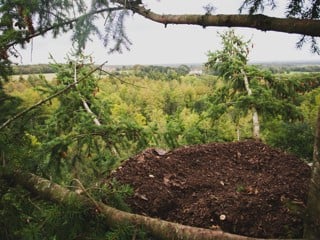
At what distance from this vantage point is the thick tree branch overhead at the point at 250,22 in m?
1.94

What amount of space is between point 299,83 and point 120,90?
64.3 meters

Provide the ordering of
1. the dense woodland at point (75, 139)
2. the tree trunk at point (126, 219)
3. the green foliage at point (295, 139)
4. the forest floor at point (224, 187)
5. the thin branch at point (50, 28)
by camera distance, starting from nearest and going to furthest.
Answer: the tree trunk at point (126, 219), the dense woodland at point (75, 139), the thin branch at point (50, 28), the forest floor at point (224, 187), the green foliage at point (295, 139)

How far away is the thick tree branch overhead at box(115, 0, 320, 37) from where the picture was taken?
194cm

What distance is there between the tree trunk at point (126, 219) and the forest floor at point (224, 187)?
2.65ft

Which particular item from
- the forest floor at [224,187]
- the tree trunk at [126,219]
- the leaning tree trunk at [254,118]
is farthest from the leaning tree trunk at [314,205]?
the leaning tree trunk at [254,118]

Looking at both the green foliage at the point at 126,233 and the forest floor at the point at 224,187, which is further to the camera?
the forest floor at the point at 224,187

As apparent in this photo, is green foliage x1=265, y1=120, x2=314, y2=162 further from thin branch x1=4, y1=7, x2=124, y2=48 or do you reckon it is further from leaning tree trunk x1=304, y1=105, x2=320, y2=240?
thin branch x1=4, y1=7, x2=124, y2=48

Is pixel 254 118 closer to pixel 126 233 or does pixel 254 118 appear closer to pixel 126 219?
pixel 126 219

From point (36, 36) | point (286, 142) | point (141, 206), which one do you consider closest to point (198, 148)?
point (141, 206)

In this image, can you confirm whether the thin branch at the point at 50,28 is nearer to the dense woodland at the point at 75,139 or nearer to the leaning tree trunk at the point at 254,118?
the dense woodland at the point at 75,139

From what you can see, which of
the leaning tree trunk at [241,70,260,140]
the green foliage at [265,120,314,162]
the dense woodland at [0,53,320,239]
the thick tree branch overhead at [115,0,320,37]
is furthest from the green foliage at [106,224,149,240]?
the green foliage at [265,120,314,162]

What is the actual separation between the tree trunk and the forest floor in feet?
2.65

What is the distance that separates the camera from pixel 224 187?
365cm

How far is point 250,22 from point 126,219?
1505 mm
